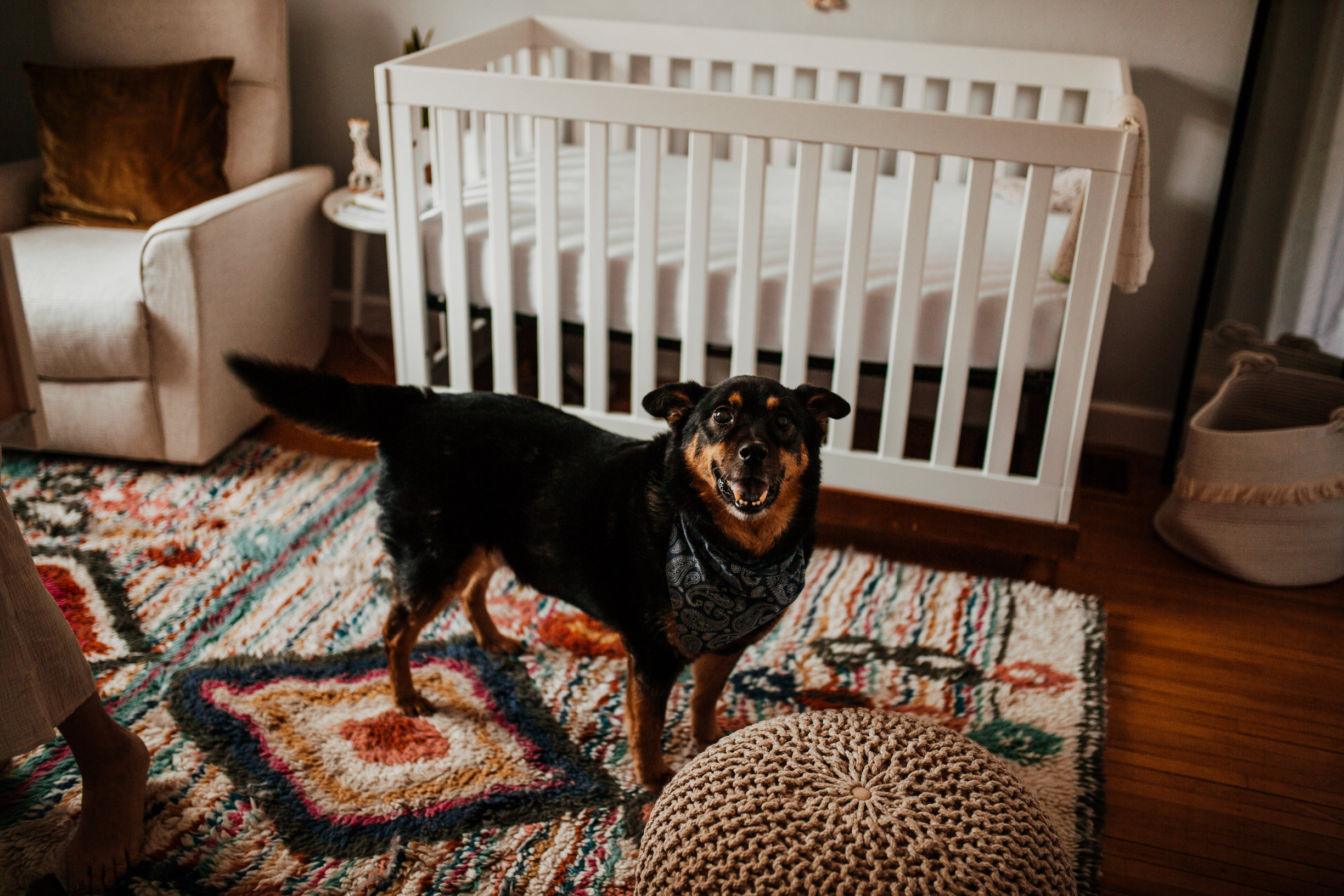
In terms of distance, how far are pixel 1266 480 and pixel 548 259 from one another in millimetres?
1606

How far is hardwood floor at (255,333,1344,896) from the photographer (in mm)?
1489

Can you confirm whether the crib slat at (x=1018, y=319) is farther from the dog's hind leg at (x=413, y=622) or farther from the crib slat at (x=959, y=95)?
the dog's hind leg at (x=413, y=622)

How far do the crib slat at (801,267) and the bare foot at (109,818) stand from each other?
134 centimetres

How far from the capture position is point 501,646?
187 centimetres

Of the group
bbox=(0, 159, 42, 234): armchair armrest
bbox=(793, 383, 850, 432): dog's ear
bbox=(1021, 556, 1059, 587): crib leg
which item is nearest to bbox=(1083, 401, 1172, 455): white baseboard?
bbox=(1021, 556, 1059, 587): crib leg

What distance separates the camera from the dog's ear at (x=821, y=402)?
4.62ft

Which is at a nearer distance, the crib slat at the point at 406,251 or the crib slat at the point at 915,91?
the crib slat at the point at 406,251

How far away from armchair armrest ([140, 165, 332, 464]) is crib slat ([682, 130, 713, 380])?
826mm

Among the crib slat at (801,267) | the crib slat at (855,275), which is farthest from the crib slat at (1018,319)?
the crib slat at (801,267)

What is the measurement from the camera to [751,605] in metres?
1.40

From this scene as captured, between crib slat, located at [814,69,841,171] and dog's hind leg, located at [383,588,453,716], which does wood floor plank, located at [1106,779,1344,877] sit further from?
crib slat, located at [814,69,841,171]

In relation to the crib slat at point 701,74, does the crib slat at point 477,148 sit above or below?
below

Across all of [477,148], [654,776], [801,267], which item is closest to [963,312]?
[801,267]

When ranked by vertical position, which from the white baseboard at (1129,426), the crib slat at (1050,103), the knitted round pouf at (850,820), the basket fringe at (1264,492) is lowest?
the white baseboard at (1129,426)
